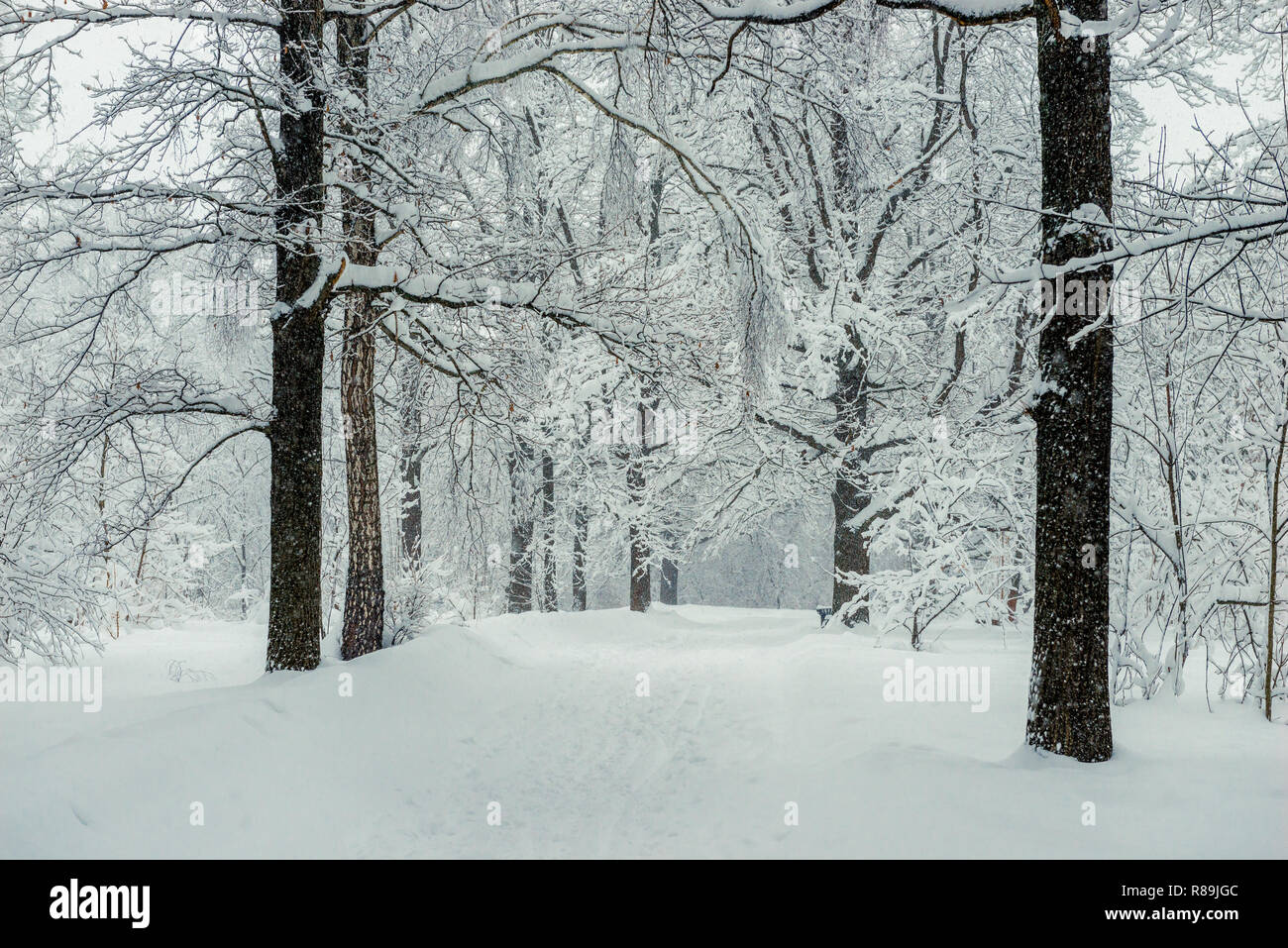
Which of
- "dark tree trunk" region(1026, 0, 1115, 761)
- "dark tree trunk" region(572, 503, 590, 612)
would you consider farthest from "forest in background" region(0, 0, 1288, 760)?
"dark tree trunk" region(572, 503, 590, 612)

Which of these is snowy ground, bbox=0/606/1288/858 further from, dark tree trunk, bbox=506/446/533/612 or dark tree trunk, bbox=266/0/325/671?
dark tree trunk, bbox=506/446/533/612

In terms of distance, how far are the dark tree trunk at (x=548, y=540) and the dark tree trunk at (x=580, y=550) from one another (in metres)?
0.65

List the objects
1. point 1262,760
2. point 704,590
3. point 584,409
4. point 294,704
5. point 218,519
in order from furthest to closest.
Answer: point 704,590 < point 218,519 < point 584,409 < point 294,704 < point 1262,760

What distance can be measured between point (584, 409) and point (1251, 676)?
1290 cm

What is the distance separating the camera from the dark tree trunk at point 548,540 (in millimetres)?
19438

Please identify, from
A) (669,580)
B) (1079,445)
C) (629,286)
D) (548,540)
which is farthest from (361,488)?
(669,580)

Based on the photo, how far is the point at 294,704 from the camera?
598cm

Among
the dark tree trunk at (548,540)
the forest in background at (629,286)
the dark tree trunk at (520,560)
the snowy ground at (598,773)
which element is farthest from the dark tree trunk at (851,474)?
the dark tree trunk at (548,540)

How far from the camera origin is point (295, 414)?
684 cm

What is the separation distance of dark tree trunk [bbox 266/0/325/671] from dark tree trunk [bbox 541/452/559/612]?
37.5 ft

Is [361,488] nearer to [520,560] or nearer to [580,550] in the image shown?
[520,560]

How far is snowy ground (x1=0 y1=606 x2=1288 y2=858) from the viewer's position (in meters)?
3.99
